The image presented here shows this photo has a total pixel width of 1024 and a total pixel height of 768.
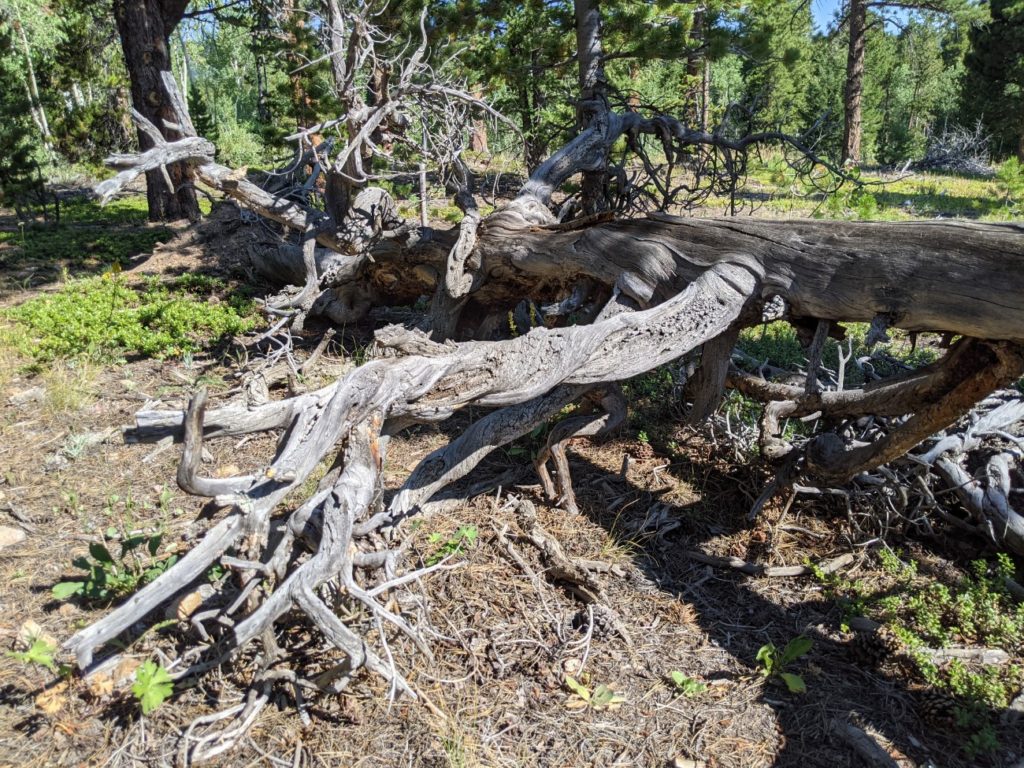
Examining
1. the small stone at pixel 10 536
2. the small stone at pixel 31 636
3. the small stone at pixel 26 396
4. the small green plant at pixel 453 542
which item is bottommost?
the small green plant at pixel 453 542

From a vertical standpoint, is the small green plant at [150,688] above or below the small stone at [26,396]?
below

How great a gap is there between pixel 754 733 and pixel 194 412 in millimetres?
2390

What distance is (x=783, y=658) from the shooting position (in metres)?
2.99

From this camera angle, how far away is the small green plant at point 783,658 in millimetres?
2935

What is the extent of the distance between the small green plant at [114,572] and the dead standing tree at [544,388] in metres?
0.26

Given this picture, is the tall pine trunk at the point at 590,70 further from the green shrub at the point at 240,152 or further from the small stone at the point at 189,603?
the green shrub at the point at 240,152

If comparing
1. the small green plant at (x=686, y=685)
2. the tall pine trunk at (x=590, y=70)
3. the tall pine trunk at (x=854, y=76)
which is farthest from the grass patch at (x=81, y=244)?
the tall pine trunk at (x=854, y=76)

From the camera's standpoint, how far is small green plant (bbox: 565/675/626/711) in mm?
2795

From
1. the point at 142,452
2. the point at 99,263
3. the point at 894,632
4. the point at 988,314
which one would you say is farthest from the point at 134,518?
the point at 99,263

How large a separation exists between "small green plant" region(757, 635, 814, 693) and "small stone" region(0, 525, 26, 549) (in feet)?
12.2

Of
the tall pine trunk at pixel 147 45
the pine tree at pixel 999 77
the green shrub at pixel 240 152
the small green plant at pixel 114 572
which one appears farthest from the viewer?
the pine tree at pixel 999 77

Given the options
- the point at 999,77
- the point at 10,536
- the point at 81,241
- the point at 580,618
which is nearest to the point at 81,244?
the point at 81,241

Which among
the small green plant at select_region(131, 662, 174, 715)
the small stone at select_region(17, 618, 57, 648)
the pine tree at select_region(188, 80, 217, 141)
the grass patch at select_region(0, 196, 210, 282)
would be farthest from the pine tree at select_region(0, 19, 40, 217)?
the small green plant at select_region(131, 662, 174, 715)

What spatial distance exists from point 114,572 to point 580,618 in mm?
2182
